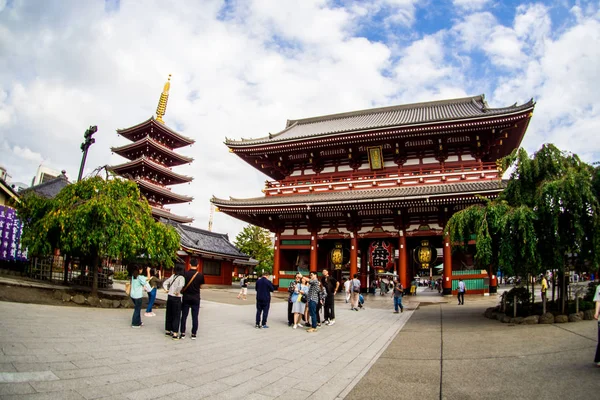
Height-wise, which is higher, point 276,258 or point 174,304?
point 276,258

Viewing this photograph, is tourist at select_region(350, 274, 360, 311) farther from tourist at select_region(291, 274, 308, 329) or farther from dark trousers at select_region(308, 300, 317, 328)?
dark trousers at select_region(308, 300, 317, 328)

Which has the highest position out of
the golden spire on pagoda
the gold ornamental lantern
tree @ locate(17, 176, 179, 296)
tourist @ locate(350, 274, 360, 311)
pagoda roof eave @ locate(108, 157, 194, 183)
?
the golden spire on pagoda

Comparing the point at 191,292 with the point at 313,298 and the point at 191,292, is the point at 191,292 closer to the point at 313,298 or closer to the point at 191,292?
the point at 191,292

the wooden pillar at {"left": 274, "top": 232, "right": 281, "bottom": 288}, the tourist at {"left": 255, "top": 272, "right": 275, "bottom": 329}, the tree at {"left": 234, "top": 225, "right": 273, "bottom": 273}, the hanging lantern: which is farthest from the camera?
the tree at {"left": 234, "top": 225, "right": 273, "bottom": 273}

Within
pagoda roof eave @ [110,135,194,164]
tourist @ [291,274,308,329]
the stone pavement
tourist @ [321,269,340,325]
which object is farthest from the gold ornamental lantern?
pagoda roof eave @ [110,135,194,164]

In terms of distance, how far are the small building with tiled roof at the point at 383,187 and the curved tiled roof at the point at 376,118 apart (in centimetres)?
18

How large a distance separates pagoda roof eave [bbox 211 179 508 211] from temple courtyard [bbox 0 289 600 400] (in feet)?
32.5

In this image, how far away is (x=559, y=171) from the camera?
10.2 metres

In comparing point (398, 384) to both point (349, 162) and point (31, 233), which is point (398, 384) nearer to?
point (31, 233)

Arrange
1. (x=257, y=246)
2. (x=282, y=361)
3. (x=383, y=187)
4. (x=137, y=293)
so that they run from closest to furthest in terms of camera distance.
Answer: (x=282, y=361) → (x=137, y=293) → (x=383, y=187) → (x=257, y=246)

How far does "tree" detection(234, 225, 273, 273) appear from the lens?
46531 mm

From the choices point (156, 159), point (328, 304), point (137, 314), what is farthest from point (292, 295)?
point (156, 159)

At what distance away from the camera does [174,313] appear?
7.60 metres

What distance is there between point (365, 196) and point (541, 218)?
10878mm
